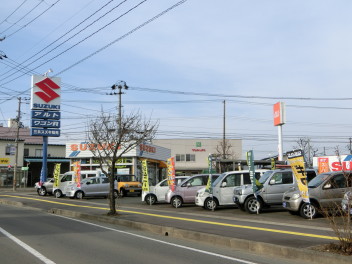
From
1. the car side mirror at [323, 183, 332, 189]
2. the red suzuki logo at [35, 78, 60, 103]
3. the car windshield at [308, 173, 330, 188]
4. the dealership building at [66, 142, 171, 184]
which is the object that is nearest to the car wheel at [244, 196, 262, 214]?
the car windshield at [308, 173, 330, 188]

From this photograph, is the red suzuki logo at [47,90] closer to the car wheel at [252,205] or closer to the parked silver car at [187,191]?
the parked silver car at [187,191]

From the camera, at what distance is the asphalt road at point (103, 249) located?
303 inches

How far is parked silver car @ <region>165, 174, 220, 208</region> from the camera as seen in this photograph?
20.7 metres

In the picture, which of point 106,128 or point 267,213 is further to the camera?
point 106,128

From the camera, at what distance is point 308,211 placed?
46.5ft

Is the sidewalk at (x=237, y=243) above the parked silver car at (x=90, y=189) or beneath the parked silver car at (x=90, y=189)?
beneath

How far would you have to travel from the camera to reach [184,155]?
7812cm

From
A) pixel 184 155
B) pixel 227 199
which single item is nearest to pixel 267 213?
pixel 227 199

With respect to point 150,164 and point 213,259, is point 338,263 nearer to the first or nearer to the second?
point 213,259

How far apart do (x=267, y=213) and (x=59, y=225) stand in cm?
877

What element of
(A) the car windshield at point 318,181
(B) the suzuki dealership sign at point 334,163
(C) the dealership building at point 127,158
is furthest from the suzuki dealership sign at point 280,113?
(A) the car windshield at point 318,181

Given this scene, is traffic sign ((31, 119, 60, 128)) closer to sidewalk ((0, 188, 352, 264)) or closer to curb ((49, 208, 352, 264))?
sidewalk ((0, 188, 352, 264))

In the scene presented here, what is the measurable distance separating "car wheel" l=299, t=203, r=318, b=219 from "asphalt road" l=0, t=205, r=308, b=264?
19.4 ft

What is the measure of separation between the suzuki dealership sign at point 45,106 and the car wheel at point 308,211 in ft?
95.8
